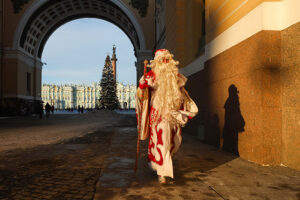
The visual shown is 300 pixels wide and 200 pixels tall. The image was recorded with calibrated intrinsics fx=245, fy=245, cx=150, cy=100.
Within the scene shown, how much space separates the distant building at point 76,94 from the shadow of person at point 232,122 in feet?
365

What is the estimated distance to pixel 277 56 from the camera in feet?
14.1

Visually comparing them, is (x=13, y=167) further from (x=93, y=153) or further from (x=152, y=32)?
(x=152, y=32)

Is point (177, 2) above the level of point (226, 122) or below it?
above

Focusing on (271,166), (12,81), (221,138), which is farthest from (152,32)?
(271,166)

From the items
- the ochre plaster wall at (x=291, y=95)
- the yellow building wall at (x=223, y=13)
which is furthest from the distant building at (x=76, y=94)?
the ochre plaster wall at (x=291, y=95)

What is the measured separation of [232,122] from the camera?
209 inches

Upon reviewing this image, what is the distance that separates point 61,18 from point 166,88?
102 ft

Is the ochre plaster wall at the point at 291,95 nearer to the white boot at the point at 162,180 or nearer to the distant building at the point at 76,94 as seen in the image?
the white boot at the point at 162,180

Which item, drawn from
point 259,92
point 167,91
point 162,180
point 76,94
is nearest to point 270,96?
point 259,92

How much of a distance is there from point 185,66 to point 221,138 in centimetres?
438

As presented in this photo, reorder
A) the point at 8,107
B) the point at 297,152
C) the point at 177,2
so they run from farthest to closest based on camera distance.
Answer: the point at 8,107
the point at 177,2
the point at 297,152

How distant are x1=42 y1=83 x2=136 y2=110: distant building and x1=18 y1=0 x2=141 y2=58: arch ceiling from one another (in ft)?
282

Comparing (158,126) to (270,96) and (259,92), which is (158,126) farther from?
(270,96)

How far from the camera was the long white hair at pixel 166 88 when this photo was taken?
3.51 m
